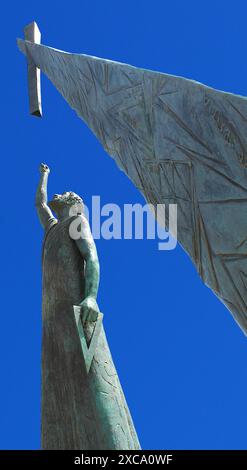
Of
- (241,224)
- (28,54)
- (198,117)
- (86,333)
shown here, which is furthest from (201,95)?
(28,54)

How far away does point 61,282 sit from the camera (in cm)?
505

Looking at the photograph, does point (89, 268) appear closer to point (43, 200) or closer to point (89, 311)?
point (89, 311)

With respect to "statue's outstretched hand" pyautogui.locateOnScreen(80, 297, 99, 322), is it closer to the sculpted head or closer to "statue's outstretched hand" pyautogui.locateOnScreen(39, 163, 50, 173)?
the sculpted head

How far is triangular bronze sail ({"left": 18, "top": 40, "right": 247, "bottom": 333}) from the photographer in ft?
11.2

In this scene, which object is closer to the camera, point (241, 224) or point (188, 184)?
point (241, 224)

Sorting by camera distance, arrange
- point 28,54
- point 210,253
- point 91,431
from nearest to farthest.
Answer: point 210,253 < point 91,431 < point 28,54

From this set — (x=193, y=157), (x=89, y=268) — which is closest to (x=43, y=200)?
(x=89, y=268)

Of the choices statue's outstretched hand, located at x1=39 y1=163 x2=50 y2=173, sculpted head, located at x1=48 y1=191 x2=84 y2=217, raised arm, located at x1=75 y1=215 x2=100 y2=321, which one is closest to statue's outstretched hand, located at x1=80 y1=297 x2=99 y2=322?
raised arm, located at x1=75 y1=215 x2=100 y2=321

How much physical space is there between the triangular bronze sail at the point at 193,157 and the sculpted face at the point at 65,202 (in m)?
0.68

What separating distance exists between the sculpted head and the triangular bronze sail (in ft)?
2.21

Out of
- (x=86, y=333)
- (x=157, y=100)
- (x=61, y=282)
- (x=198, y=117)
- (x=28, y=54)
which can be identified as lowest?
(x=86, y=333)

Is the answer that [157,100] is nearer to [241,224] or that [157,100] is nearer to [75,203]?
[241,224]

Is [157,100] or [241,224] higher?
[157,100]
